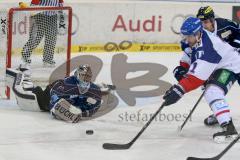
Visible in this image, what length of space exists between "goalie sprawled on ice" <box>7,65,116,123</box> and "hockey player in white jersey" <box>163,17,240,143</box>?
100cm

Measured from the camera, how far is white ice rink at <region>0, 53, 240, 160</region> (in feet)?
15.3

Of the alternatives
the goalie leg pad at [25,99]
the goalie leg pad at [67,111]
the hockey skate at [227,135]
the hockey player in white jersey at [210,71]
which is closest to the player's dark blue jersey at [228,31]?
the hockey player in white jersey at [210,71]

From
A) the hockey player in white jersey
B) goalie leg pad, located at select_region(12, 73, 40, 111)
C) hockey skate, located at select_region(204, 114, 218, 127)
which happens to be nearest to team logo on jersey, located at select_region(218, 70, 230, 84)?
the hockey player in white jersey

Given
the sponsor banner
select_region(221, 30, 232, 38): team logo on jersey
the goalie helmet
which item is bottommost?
the sponsor banner

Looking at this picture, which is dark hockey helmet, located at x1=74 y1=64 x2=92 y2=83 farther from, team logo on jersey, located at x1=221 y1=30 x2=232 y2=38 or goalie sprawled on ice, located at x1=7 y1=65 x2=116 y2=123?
team logo on jersey, located at x1=221 y1=30 x2=232 y2=38

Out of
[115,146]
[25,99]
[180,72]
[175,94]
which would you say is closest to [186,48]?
[180,72]

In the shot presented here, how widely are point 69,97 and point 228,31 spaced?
4.88 feet

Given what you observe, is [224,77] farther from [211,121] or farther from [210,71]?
[211,121]

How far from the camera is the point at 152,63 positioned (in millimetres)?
8578

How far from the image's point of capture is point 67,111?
18.2ft

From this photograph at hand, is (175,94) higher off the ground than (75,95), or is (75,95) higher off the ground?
(175,94)

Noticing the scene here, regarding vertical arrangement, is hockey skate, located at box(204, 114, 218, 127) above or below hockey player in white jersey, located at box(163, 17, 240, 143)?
below

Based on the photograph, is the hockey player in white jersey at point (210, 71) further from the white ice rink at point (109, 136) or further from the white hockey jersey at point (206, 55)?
the white ice rink at point (109, 136)

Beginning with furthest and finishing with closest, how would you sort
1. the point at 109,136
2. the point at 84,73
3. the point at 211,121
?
the point at 211,121 < the point at 84,73 < the point at 109,136
